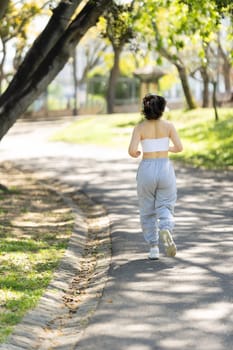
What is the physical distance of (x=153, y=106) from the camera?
9234 millimetres

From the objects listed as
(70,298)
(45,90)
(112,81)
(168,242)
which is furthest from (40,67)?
(112,81)

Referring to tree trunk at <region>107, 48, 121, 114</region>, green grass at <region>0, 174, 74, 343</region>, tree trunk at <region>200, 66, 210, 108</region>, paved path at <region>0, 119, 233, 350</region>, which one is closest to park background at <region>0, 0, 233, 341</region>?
green grass at <region>0, 174, 74, 343</region>

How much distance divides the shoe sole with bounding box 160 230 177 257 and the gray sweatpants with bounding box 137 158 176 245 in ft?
0.50

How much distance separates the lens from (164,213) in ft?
30.5

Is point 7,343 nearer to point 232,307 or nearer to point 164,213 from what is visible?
point 232,307

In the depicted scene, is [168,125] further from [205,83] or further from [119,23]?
[205,83]

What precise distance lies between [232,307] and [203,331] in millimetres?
786

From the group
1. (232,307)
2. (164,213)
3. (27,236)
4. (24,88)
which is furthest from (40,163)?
(232,307)

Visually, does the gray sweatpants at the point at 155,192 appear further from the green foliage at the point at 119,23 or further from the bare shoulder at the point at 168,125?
the green foliage at the point at 119,23

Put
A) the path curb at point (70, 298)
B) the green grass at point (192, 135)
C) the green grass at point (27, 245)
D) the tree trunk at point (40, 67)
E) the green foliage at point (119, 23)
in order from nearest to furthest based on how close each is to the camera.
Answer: the path curb at point (70, 298) < the green grass at point (27, 245) < the tree trunk at point (40, 67) < the green foliage at point (119, 23) < the green grass at point (192, 135)

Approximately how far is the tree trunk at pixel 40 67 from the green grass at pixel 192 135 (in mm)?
6703

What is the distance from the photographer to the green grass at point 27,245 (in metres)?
7.69

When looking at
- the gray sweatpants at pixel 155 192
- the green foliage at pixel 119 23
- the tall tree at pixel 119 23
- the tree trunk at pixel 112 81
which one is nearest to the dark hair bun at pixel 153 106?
the gray sweatpants at pixel 155 192

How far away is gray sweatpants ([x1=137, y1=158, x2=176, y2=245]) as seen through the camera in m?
9.34
